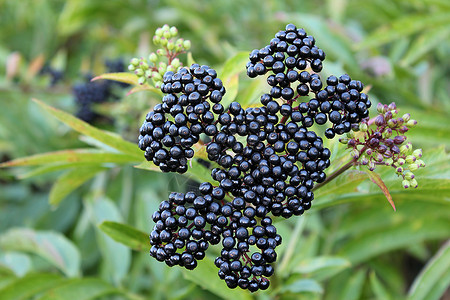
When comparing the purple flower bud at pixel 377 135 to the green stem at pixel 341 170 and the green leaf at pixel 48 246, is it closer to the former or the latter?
the green stem at pixel 341 170

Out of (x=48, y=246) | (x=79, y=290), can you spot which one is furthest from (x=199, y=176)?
(x=48, y=246)

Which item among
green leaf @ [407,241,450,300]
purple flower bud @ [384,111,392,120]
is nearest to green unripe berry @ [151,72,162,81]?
purple flower bud @ [384,111,392,120]

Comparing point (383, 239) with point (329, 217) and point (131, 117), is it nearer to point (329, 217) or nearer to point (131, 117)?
point (329, 217)

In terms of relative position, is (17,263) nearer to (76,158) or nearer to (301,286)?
(76,158)

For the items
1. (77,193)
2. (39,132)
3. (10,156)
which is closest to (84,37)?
(10,156)

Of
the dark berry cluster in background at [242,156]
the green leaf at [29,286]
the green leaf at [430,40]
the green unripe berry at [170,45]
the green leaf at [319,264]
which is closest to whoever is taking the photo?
the dark berry cluster in background at [242,156]

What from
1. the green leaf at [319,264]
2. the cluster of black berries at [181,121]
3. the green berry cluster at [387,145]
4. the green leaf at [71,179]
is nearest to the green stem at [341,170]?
the green berry cluster at [387,145]

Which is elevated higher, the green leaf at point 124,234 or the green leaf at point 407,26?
the green leaf at point 407,26

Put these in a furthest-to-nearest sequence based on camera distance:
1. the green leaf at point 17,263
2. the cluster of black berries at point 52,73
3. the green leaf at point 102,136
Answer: the cluster of black berries at point 52,73 → the green leaf at point 17,263 → the green leaf at point 102,136

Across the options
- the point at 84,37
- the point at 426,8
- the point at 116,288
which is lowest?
the point at 116,288
